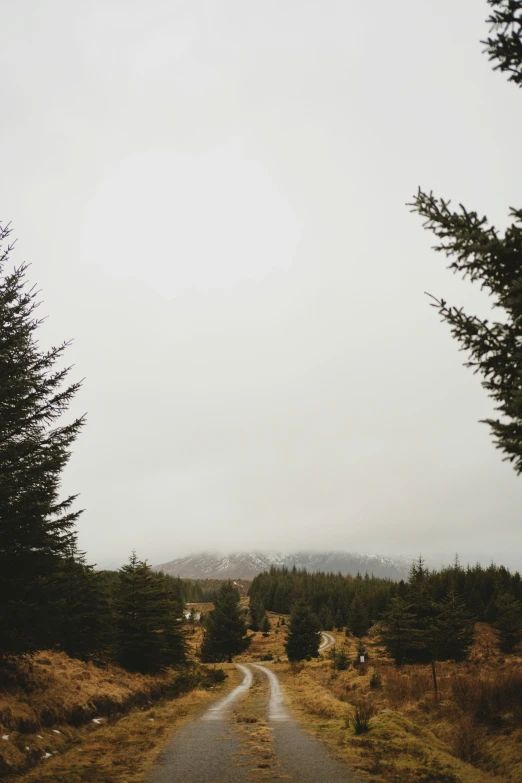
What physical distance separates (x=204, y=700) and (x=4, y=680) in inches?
477

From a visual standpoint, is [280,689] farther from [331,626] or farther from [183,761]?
[331,626]

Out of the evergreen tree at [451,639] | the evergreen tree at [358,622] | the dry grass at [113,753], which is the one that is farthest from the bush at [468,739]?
the evergreen tree at [358,622]

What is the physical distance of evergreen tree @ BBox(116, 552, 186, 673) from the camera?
79.6ft

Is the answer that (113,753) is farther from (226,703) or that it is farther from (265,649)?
(265,649)

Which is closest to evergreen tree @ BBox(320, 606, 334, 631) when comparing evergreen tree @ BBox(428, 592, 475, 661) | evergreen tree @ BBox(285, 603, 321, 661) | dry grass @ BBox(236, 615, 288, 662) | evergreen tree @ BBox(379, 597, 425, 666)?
dry grass @ BBox(236, 615, 288, 662)

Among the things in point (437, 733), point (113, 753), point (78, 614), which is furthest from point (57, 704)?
point (437, 733)

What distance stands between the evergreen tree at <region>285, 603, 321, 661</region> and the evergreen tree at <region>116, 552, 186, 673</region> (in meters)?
22.9

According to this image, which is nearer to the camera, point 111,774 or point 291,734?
point 111,774

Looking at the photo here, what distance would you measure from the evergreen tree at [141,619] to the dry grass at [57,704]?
8.33 feet

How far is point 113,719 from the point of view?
50.6 feet

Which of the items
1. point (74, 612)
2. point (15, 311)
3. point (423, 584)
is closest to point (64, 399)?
point (15, 311)

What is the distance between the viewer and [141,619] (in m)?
24.3

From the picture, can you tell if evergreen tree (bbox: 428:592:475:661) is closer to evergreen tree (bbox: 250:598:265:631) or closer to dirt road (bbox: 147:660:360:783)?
dirt road (bbox: 147:660:360:783)

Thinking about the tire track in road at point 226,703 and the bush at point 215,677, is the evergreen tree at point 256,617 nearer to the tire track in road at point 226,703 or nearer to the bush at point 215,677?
the tire track in road at point 226,703
